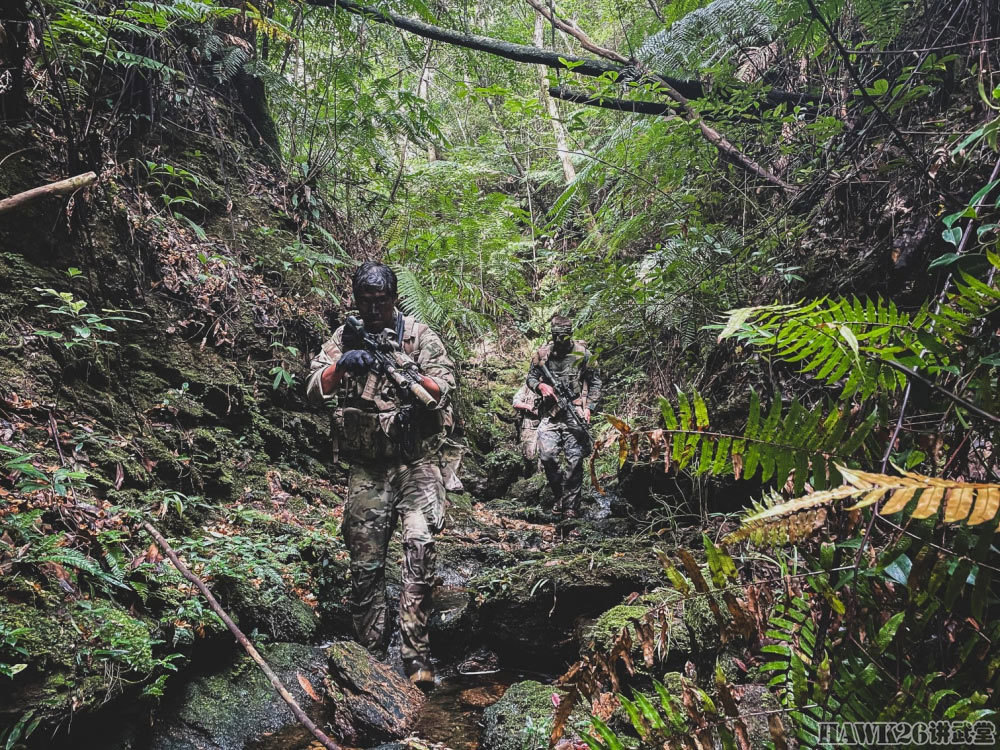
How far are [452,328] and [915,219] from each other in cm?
601

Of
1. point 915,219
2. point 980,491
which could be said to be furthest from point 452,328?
point 980,491

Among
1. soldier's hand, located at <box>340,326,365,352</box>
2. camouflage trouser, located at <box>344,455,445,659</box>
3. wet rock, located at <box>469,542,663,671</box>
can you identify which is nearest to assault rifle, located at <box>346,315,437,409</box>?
soldier's hand, located at <box>340,326,365,352</box>

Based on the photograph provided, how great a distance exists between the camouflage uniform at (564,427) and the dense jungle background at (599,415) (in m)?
0.57

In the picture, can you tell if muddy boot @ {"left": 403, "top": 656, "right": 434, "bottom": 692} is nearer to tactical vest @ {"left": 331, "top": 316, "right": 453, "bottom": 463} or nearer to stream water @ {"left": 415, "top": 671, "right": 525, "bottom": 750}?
stream water @ {"left": 415, "top": 671, "right": 525, "bottom": 750}

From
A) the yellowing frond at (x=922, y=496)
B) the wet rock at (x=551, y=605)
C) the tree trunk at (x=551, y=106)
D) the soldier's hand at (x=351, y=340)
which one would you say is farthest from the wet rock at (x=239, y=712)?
the tree trunk at (x=551, y=106)

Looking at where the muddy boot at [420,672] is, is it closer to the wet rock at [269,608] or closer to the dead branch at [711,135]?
the wet rock at [269,608]

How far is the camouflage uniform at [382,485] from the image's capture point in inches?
149

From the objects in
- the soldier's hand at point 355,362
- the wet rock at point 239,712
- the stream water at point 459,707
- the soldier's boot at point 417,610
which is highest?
the soldier's hand at point 355,362

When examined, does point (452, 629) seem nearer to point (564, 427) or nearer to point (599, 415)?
point (599, 415)

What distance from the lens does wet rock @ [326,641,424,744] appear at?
2.70m

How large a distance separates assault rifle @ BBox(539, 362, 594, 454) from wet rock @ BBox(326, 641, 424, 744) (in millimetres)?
4947

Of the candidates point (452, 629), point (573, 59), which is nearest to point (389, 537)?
point (452, 629)

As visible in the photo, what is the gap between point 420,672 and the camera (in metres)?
3.43

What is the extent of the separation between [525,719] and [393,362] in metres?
2.35
